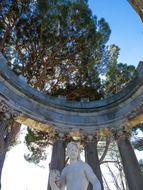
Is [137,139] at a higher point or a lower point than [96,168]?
higher

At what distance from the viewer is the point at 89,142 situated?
1830 centimetres

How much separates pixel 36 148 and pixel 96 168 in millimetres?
9298

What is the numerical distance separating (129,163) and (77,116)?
561 centimetres

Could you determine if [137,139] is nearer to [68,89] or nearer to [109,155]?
[109,155]

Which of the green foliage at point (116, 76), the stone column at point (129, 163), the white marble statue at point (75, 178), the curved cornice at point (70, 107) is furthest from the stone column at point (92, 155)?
the white marble statue at point (75, 178)

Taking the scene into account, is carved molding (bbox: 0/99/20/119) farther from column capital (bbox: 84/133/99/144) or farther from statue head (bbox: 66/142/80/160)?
statue head (bbox: 66/142/80/160)

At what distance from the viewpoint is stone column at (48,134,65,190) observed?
16453mm

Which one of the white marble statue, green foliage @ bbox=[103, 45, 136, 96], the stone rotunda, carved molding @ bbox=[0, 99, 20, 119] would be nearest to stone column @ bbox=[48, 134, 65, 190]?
the stone rotunda

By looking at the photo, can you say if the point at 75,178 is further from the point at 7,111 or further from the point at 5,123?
the point at 7,111

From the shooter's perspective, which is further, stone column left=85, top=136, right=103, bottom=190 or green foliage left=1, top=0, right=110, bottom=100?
green foliage left=1, top=0, right=110, bottom=100

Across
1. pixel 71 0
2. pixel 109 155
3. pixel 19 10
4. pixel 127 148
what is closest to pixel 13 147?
pixel 109 155

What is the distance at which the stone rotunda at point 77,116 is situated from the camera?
16797 mm

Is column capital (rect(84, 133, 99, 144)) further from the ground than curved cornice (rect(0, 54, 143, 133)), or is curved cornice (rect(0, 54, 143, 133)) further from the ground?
curved cornice (rect(0, 54, 143, 133))

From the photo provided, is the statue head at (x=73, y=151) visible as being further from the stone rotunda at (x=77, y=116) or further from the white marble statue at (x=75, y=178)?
the stone rotunda at (x=77, y=116)
